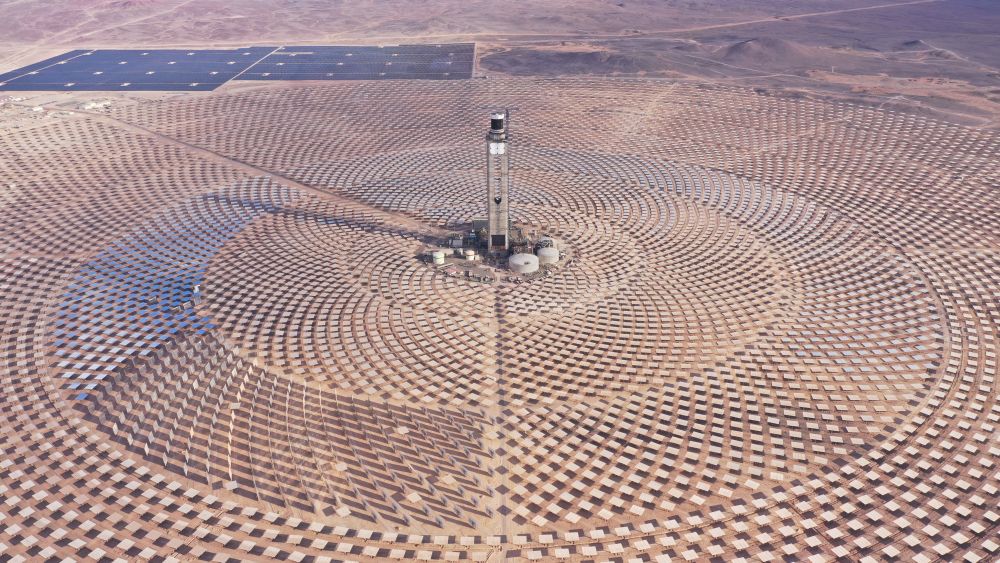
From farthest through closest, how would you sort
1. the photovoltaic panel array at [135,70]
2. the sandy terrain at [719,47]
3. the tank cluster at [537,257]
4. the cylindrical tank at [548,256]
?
the photovoltaic panel array at [135,70]
the sandy terrain at [719,47]
the cylindrical tank at [548,256]
the tank cluster at [537,257]

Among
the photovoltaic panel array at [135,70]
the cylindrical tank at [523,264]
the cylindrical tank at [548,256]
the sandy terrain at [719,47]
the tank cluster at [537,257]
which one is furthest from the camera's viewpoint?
the photovoltaic panel array at [135,70]

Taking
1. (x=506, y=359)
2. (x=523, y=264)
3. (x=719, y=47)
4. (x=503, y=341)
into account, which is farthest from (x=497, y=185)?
(x=719, y=47)

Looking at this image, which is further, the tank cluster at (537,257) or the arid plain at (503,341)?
the tank cluster at (537,257)

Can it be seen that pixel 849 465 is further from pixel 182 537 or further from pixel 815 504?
pixel 182 537

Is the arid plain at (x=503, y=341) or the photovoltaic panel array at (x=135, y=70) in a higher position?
the photovoltaic panel array at (x=135, y=70)

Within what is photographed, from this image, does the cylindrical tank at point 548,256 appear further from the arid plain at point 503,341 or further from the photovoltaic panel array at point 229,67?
the photovoltaic panel array at point 229,67

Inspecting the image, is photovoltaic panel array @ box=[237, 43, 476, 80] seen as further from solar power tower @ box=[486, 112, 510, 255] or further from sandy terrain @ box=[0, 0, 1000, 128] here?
solar power tower @ box=[486, 112, 510, 255]

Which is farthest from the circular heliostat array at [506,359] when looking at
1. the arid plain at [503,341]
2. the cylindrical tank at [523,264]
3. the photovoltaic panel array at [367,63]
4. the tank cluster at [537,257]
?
the photovoltaic panel array at [367,63]

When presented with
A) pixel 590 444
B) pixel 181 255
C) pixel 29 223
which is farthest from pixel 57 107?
pixel 590 444
